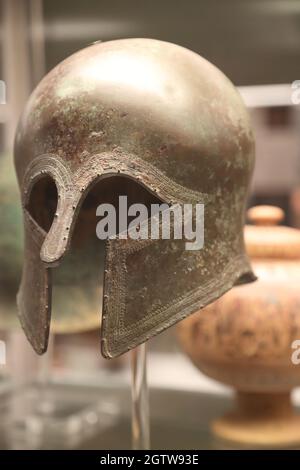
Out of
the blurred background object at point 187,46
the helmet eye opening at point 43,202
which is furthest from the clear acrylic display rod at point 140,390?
the helmet eye opening at point 43,202

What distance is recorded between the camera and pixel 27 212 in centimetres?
117

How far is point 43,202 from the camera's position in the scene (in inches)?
51.1

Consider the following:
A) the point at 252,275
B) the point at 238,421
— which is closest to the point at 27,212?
the point at 252,275

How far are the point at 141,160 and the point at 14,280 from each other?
688 millimetres

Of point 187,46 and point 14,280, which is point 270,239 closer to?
point 187,46

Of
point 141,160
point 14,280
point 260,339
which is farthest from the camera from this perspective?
point 14,280

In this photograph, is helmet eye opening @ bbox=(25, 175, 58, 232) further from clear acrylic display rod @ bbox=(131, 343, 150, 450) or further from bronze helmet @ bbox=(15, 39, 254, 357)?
clear acrylic display rod @ bbox=(131, 343, 150, 450)

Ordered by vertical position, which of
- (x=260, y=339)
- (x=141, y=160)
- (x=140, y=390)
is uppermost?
(x=141, y=160)

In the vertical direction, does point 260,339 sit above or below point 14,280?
below

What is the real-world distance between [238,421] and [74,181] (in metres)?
0.75

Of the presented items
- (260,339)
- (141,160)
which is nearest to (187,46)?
(141,160)

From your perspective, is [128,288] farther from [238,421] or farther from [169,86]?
[238,421]

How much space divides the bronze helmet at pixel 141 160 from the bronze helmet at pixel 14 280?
0.36m

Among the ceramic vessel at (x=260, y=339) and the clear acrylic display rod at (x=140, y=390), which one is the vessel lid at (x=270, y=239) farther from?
the clear acrylic display rod at (x=140, y=390)
